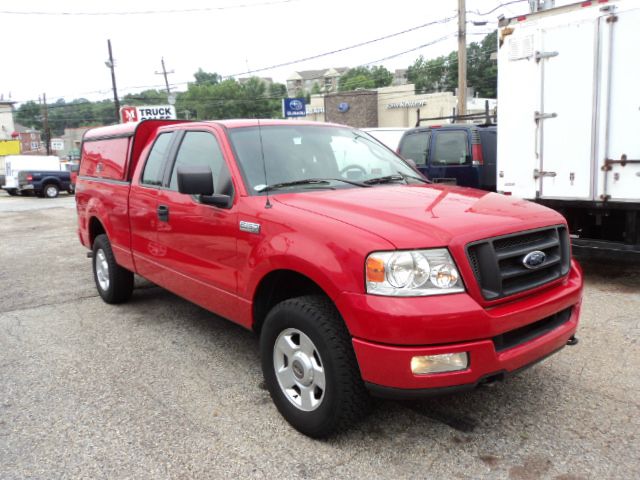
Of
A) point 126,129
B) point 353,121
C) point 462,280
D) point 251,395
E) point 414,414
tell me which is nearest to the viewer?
point 462,280

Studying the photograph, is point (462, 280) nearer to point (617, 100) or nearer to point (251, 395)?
point (251, 395)

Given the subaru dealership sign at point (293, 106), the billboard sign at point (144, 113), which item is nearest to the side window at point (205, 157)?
the subaru dealership sign at point (293, 106)

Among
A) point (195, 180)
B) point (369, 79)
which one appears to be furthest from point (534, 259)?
point (369, 79)

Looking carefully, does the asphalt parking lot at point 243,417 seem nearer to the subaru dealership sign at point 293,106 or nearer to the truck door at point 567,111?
the truck door at point 567,111

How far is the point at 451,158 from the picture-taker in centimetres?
955

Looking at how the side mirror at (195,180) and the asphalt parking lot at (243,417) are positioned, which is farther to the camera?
the side mirror at (195,180)

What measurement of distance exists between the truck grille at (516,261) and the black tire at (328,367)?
2.50 ft

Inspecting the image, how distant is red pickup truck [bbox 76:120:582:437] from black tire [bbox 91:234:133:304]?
1417 millimetres

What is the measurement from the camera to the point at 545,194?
6570 mm

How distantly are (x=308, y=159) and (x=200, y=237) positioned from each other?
97 centimetres

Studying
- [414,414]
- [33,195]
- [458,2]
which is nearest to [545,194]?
[414,414]

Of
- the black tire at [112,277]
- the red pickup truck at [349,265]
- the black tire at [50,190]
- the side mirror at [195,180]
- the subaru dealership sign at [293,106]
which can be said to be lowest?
the black tire at [50,190]

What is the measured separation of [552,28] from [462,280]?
15.9 ft

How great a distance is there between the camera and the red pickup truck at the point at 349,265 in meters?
2.59
